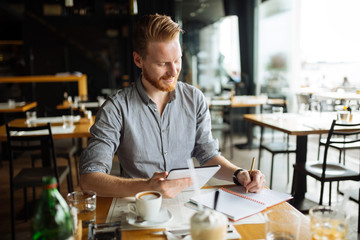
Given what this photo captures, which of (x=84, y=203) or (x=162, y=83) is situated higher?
(x=162, y=83)

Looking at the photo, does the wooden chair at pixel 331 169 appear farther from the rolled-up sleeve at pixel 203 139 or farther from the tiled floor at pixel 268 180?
the rolled-up sleeve at pixel 203 139

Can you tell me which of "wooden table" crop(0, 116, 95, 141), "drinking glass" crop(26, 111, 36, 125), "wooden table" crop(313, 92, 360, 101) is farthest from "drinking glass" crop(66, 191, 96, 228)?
"wooden table" crop(313, 92, 360, 101)

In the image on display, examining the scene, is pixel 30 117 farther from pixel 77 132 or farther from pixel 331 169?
pixel 331 169

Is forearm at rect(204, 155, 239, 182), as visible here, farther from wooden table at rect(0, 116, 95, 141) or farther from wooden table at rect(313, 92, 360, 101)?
wooden table at rect(313, 92, 360, 101)

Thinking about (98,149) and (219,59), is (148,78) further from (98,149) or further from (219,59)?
(219,59)

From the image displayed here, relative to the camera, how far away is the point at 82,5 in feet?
28.7

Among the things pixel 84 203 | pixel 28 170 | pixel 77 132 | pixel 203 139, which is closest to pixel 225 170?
pixel 203 139

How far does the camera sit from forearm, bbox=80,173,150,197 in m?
1.20

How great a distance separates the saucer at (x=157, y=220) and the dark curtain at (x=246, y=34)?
547 centimetres

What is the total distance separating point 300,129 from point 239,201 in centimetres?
186

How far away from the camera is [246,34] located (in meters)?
6.28

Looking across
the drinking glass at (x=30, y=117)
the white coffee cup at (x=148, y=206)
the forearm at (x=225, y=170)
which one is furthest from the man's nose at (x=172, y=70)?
the drinking glass at (x=30, y=117)

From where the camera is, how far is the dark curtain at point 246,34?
243 inches

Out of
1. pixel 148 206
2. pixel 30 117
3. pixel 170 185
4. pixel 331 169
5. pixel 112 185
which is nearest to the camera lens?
pixel 148 206
